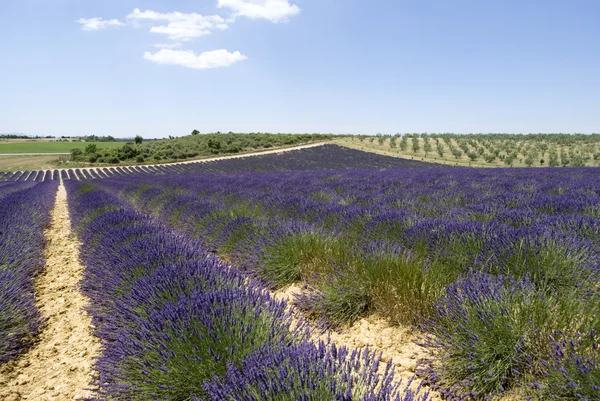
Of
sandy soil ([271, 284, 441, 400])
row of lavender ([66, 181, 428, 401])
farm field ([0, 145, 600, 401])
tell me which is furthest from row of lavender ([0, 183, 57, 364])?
sandy soil ([271, 284, 441, 400])

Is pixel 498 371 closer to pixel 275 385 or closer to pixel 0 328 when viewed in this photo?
pixel 275 385

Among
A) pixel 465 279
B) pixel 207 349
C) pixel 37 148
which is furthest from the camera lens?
pixel 37 148

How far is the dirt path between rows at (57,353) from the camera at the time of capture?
2158 mm

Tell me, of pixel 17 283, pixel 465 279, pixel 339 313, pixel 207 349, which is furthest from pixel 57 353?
pixel 465 279

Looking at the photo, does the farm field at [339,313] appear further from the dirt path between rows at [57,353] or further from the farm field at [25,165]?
the farm field at [25,165]

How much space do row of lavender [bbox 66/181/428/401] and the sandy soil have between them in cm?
18

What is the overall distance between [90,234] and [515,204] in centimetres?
662

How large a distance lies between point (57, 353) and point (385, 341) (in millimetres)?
2534

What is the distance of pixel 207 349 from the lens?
1.67m

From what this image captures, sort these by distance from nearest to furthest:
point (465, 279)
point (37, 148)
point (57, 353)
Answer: point (465, 279) < point (57, 353) < point (37, 148)

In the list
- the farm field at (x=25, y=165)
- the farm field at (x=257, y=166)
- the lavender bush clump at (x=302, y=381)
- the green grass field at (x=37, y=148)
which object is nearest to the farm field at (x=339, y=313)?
the lavender bush clump at (x=302, y=381)

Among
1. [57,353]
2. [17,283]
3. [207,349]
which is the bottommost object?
[57,353]

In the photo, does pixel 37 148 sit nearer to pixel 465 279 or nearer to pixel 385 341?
pixel 385 341

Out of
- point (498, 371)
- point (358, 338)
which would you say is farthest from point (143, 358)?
point (498, 371)
